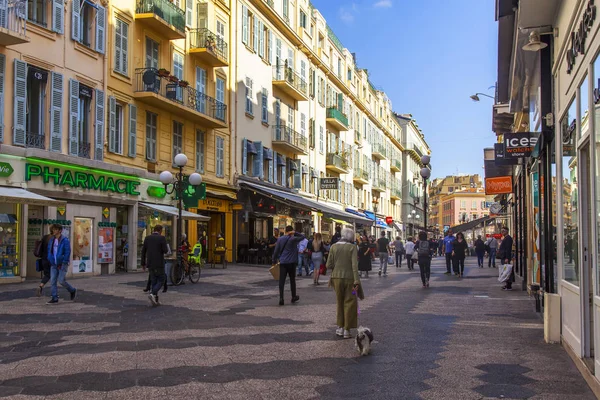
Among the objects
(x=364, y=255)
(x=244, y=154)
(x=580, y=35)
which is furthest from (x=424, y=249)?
(x=244, y=154)

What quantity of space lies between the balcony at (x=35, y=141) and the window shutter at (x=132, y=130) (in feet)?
14.4

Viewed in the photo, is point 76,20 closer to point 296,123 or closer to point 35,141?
point 35,141

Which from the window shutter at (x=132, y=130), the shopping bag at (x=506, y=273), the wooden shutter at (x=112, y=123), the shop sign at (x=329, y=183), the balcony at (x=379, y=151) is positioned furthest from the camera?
the balcony at (x=379, y=151)

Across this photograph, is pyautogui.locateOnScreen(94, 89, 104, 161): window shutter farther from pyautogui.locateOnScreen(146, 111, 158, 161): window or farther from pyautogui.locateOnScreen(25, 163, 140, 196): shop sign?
pyautogui.locateOnScreen(146, 111, 158, 161): window

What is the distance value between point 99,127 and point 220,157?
8940mm

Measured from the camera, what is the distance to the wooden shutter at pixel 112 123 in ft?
72.1

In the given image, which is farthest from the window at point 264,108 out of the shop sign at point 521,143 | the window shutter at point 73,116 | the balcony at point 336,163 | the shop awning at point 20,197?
the shop sign at point 521,143

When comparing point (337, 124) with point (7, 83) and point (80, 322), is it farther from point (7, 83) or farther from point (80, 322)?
point (80, 322)

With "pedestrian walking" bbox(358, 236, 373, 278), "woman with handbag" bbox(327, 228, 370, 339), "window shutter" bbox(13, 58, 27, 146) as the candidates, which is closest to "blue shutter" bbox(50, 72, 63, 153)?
"window shutter" bbox(13, 58, 27, 146)

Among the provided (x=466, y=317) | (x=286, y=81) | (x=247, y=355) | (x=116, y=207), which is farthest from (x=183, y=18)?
(x=247, y=355)

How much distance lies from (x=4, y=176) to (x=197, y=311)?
8149 mm

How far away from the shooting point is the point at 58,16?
1938cm

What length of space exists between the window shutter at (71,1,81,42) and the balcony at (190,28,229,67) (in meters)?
7.03

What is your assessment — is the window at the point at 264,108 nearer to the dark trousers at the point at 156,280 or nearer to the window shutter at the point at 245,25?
the window shutter at the point at 245,25
